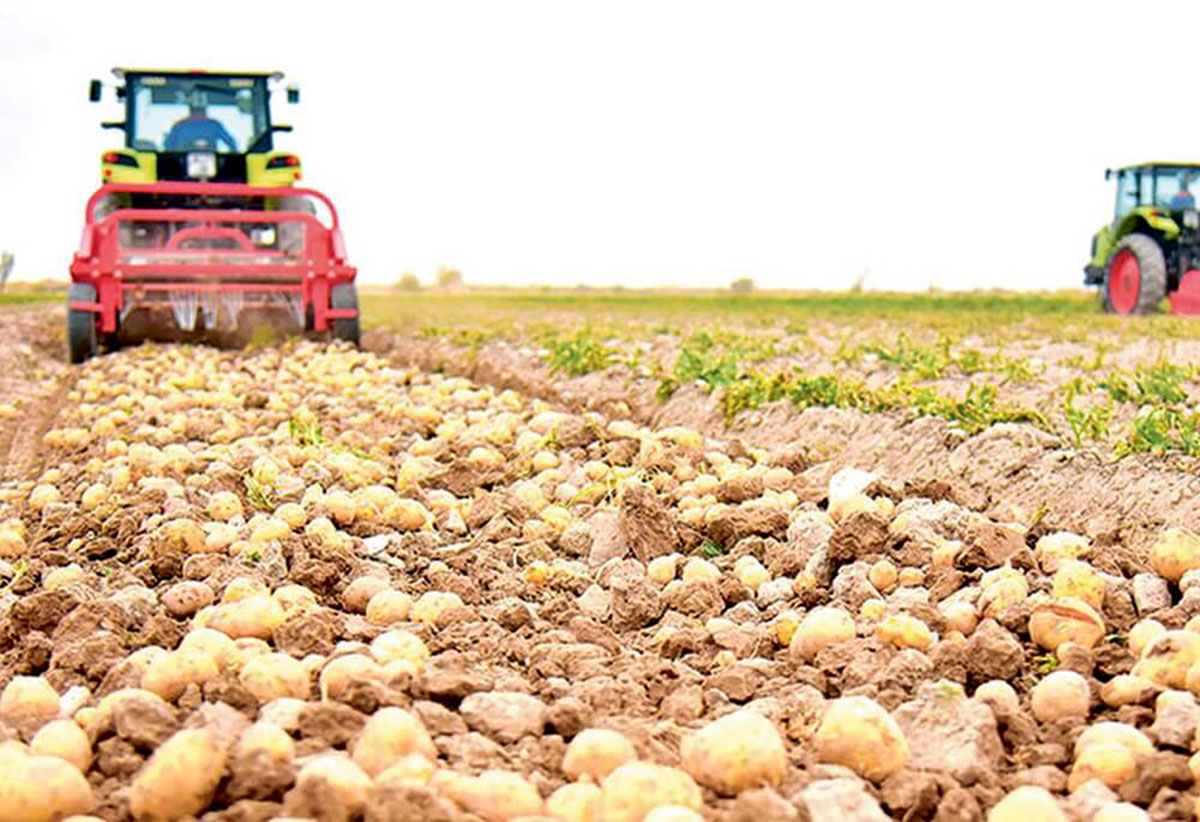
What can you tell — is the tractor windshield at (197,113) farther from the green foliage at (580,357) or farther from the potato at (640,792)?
the potato at (640,792)

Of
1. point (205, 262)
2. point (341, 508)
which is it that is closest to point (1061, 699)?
point (341, 508)

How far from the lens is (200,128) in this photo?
46.3 ft

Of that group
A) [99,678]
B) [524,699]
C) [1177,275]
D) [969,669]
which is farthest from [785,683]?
[1177,275]

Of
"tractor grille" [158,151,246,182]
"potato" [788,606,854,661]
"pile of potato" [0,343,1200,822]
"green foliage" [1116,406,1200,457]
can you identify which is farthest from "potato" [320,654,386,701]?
"tractor grille" [158,151,246,182]

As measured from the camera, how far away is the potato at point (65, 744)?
98.3 inches

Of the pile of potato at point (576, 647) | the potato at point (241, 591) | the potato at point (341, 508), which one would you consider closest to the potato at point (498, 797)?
the pile of potato at point (576, 647)

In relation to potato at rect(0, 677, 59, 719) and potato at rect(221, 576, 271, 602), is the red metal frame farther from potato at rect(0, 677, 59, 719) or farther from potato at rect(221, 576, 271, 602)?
potato at rect(0, 677, 59, 719)

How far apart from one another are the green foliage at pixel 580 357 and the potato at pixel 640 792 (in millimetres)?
7186

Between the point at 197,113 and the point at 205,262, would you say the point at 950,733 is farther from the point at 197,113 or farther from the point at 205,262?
the point at 197,113

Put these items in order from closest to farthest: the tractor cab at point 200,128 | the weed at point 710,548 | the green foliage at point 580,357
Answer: the weed at point 710,548 < the green foliage at point 580,357 < the tractor cab at point 200,128

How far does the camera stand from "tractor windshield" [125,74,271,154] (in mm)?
14094

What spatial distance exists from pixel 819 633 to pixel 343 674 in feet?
3.77

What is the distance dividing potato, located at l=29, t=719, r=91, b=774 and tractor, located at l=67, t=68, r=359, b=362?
966 cm

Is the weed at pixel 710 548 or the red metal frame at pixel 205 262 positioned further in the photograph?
the red metal frame at pixel 205 262
